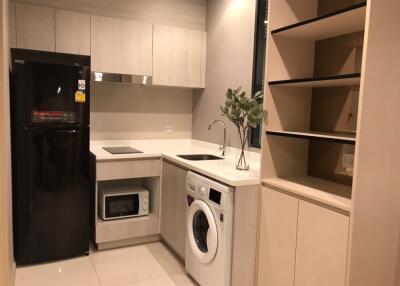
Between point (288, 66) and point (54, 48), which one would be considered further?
point (54, 48)

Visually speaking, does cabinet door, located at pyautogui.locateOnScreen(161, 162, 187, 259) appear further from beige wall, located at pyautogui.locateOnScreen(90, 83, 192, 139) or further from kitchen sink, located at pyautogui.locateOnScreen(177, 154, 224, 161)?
beige wall, located at pyautogui.locateOnScreen(90, 83, 192, 139)

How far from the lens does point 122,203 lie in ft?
10.6

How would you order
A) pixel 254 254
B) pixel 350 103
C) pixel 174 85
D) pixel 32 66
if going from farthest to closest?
pixel 174 85 < pixel 32 66 < pixel 254 254 < pixel 350 103

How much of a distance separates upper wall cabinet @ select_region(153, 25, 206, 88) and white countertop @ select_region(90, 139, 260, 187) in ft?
2.41

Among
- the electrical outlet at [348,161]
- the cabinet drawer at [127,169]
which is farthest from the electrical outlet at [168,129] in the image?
the electrical outlet at [348,161]

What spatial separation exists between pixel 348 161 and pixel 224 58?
1879 millimetres

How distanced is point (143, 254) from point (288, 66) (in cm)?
215

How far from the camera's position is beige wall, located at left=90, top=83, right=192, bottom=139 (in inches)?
143

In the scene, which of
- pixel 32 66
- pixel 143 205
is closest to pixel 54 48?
pixel 32 66

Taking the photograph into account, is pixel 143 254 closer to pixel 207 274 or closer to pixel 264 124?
pixel 207 274

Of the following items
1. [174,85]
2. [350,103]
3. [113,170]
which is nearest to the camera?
[350,103]

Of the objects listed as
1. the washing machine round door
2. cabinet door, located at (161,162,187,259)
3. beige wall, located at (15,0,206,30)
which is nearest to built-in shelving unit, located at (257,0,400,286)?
the washing machine round door

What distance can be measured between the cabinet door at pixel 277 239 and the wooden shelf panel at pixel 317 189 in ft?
0.19

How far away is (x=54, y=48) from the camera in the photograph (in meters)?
3.12
